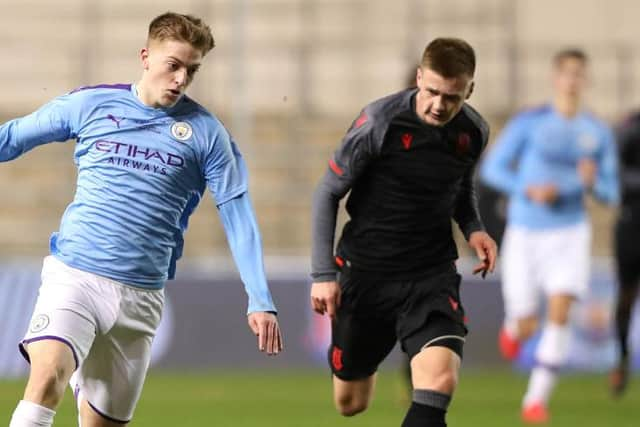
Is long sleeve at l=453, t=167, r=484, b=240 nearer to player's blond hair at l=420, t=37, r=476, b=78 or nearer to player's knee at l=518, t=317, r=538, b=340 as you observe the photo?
player's blond hair at l=420, t=37, r=476, b=78

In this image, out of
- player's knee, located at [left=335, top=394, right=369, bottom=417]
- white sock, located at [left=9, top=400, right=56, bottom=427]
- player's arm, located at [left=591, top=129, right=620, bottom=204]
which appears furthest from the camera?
player's arm, located at [left=591, top=129, right=620, bottom=204]

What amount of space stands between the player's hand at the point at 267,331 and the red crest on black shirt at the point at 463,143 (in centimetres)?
174

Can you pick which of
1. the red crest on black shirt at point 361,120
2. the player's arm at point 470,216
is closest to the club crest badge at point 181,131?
the red crest on black shirt at point 361,120

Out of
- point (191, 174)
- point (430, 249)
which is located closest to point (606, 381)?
point (430, 249)

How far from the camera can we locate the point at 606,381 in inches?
610

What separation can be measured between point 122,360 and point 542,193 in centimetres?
571

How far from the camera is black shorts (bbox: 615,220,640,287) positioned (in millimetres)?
13617

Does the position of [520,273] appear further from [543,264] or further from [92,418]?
[92,418]

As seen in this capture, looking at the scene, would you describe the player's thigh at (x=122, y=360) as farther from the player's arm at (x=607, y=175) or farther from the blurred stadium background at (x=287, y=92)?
the blurred stadium background at (x=287, y=92)

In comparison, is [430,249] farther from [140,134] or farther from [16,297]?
[16,297]

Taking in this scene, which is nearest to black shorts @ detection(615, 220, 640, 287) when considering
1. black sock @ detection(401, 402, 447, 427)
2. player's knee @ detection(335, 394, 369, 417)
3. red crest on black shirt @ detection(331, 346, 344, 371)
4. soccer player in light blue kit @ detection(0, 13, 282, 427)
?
player's knee @ detection(335, 394, 369, 417)

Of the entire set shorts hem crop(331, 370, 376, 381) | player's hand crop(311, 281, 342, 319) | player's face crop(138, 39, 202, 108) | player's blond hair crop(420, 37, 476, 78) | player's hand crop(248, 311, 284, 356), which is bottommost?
shorts hem crop(331, 370, 376, 381)

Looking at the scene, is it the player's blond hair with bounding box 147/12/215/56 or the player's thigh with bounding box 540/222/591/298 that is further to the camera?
the player's thigh with bounding box 540/222/591/298

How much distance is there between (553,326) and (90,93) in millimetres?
6083
